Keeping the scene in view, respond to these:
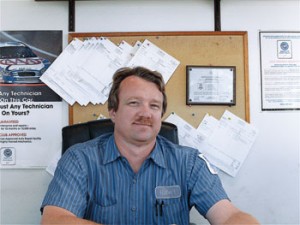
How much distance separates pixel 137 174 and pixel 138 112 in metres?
0.25

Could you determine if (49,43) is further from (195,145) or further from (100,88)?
(195,145)

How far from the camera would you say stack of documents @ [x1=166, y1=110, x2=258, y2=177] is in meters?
1.78

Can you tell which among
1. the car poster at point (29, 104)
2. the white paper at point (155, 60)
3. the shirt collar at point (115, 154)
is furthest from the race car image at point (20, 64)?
the shirt collar at point (115, 154)

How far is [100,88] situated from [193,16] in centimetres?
72

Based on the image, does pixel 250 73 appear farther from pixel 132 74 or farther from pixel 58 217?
pixel 58 217

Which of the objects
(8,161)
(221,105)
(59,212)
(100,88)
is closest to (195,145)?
(221,105)

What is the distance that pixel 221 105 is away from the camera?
1.79 metres

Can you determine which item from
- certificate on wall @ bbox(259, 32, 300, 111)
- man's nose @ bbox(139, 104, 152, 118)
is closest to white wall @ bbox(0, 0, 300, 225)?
certificate on wall @ bbox(259, 32, 300, 111)

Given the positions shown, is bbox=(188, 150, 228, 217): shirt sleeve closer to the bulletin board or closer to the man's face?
the man's face

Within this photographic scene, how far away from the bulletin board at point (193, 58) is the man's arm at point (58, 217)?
798 mm

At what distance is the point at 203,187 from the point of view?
1170 millimetres

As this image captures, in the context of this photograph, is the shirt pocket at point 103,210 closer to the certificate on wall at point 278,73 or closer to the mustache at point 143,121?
the mustache at point 143,121

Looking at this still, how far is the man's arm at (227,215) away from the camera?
991mm

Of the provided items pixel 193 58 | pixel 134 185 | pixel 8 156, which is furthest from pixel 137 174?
pixel 8 156
